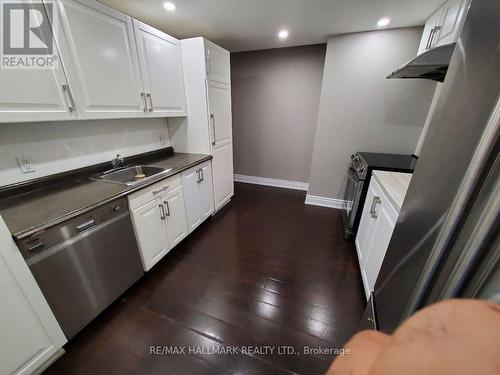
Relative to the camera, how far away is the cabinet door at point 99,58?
133 cm

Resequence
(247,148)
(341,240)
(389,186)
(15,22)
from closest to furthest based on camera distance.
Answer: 1. (15,22)
2. (389,186)
3. (341,240)
4. (247,148)

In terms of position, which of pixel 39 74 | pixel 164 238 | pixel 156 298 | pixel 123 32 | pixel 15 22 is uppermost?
pixel 123 32

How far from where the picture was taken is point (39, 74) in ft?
4.00

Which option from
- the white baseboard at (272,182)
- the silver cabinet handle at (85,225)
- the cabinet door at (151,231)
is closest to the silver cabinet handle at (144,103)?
the cabinet door at (151,231)

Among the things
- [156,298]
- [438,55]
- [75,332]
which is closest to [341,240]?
[438,55]

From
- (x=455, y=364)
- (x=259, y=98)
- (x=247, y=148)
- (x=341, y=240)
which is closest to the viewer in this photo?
(x=455, y=364)

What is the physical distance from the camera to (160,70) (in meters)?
2.02

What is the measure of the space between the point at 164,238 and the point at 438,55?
2.46 metres

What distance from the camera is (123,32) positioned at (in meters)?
1.65

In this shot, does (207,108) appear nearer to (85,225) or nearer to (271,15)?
(271,15)

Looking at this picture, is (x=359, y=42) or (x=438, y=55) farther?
(x=359, y=42)

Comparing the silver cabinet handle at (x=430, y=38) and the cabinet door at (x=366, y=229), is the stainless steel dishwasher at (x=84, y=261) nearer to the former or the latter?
the cabinet door at (x=366, y=229)

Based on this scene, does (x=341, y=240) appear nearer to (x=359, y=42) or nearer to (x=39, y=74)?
(x=359, y=42)

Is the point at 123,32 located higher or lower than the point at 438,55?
higher
